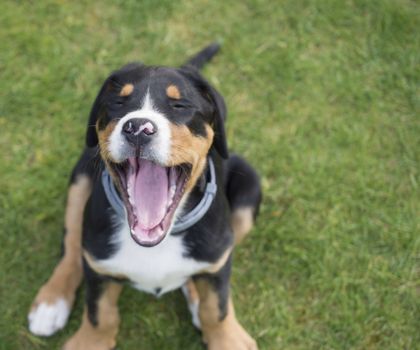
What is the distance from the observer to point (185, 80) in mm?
3047

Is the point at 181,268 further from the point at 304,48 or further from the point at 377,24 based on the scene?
the point at 377,24

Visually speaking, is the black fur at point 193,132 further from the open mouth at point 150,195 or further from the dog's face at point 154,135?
the open mouth at point 150,195

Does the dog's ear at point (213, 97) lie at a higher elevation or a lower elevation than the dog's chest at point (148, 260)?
higher

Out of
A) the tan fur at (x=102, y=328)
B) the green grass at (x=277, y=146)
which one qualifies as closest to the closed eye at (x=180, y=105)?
the tan fur at (x=102, y=328)

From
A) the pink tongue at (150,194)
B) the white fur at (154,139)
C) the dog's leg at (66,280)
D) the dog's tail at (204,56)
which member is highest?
the white fur at (154,139)

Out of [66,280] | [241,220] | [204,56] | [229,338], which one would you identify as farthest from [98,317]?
[204,56]

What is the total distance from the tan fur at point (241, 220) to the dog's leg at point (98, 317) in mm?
907

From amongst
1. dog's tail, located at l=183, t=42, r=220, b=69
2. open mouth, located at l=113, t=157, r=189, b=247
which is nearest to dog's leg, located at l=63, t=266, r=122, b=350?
open mouth, located at l=113, t=157, r=189, b=247

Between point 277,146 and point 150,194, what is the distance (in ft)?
6.40

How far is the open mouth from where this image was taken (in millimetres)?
2984

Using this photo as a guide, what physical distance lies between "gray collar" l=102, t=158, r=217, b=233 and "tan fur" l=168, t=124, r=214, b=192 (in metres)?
0.19

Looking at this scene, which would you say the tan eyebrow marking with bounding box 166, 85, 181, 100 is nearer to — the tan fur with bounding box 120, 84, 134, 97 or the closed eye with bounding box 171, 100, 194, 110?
the closed eye with bounding box 171, 100, 194, 110


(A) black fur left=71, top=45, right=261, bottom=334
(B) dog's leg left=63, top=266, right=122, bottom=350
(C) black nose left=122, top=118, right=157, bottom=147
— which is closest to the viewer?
(C) black nose left=122, top=118, right=157, bottom=147

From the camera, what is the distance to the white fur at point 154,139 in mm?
2760
